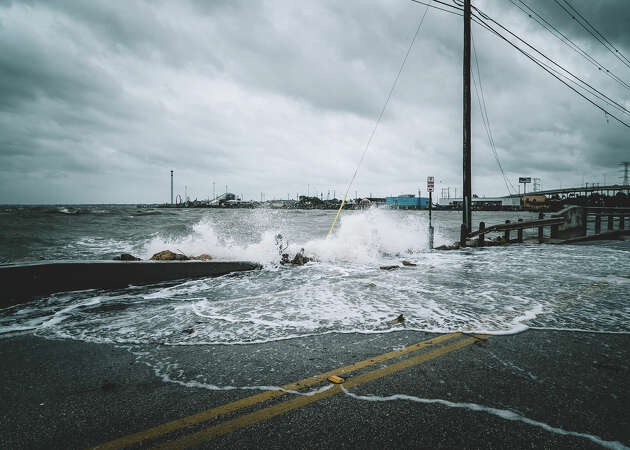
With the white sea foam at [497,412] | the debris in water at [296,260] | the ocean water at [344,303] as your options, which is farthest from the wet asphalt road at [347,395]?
the debris in water at [296,260]

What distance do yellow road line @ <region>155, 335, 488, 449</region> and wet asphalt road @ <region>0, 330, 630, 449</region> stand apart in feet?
0.15

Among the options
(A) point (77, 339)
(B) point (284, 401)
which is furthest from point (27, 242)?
(B) point (284, 401)

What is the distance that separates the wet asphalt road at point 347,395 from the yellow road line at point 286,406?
47 mm

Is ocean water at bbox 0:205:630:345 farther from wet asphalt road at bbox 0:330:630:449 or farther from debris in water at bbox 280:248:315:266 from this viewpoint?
wet asphalt road at bbox 0:330:630:449

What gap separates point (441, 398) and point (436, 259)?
8.82 meters

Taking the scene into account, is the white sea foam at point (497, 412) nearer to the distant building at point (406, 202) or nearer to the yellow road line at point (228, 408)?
the yellow road line at point (228, 408)

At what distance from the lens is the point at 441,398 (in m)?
2.39

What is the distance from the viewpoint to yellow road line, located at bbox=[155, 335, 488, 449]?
1.94 m

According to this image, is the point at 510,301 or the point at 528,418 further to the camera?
the point at 510,301

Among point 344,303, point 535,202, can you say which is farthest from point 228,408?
point 535,202

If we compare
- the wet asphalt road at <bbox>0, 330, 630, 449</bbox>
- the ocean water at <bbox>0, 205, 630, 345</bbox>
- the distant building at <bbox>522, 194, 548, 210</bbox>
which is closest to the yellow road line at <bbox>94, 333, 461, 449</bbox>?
the wet asphalt road at <bbox>0, 330, 630, 449</bbox>

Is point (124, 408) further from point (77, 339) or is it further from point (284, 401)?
point (77, 339)

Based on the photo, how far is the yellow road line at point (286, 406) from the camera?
76.5 inches

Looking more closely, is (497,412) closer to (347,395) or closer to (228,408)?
(347,395)
